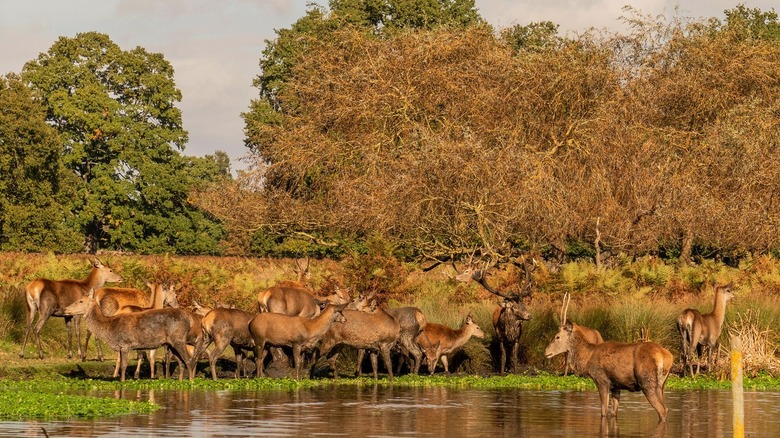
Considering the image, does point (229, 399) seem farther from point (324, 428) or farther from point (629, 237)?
point (629, 237)

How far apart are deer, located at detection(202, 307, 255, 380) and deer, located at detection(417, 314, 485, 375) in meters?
4.10

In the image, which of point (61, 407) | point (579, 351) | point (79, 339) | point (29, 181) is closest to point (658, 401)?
point (579, 351)

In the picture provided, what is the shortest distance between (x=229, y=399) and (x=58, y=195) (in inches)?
2135

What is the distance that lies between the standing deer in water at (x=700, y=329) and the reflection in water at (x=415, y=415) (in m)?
3.41

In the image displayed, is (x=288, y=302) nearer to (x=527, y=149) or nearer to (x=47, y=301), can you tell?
(x=47, y=301)

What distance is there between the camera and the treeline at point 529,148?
46.0 meters

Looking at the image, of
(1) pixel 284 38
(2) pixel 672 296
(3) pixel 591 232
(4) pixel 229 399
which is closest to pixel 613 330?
(2) pixel 672 296

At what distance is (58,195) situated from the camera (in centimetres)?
7456

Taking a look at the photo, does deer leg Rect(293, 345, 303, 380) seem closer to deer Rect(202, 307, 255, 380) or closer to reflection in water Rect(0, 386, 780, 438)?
deer Rect(202, 307, 255, 380)

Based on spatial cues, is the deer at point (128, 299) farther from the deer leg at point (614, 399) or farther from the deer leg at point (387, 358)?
the deer leg at point (614, 399)

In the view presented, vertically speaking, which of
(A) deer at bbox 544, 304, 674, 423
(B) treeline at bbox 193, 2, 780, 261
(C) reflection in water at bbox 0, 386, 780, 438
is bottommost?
(C) reflection in water at bbox 0, 386, 780, 438

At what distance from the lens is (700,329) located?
1148 inches

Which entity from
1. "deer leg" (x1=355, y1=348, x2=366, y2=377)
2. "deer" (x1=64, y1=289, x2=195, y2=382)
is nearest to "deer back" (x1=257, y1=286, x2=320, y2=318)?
"deer leg" (x1=355, y1=348, x2=366, y2=377)

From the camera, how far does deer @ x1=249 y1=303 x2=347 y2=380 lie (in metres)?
27.5
